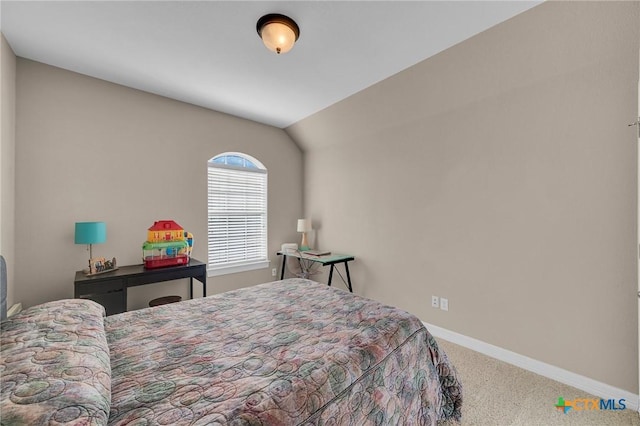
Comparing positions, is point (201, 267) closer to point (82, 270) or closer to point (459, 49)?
point (82, 270)

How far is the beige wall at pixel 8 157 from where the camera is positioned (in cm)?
209

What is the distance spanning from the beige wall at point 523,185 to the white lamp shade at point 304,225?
1114 millimetres

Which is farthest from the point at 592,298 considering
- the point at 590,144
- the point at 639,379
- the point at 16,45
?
the point at 16,45

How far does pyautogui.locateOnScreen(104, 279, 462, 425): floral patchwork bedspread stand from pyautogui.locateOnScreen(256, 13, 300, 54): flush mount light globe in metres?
1.82

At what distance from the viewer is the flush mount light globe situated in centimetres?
185

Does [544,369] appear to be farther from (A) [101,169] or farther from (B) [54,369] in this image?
(A) [101,169]

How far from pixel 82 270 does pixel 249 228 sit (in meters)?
1.92

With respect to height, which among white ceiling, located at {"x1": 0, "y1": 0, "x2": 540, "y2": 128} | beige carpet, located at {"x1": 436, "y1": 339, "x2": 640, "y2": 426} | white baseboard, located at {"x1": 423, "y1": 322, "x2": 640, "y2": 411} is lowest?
beige carpet, located at {"x1": 436, "y1": 339, "x2": 640, "y2": 426}

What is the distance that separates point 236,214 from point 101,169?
159 centimetres

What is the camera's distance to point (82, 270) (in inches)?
104

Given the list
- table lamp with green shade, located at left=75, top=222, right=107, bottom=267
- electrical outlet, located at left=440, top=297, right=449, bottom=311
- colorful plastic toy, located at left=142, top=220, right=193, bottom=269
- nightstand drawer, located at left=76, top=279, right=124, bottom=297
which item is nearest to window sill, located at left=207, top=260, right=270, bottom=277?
colorful plastic toy, located at left=142, top=220, right=193, bottom=269

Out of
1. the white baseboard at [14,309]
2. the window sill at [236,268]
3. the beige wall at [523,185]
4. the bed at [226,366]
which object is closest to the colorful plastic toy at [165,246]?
the window sill at [236,268]

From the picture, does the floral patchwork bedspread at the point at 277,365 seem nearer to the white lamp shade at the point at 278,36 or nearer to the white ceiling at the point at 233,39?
the white lamp shade at the point at 278,36

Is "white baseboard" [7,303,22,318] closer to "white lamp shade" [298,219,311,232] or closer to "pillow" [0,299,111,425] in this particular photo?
"pillow" [0,299,111,425]
